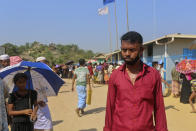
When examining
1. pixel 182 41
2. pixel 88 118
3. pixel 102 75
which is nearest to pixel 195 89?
pixel 88 118

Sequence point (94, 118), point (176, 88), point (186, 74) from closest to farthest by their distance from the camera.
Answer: point (94, 118), point (186, 74), point (176, 88)

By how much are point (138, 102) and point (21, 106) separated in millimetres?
1822

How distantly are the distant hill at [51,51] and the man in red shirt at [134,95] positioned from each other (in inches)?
1194

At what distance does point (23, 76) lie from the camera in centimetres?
300

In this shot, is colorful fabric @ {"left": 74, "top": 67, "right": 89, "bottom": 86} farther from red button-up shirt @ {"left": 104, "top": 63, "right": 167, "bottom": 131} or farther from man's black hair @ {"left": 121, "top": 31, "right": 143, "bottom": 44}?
man's black hair @ {"left": 121, "top": 31, "right": 143, "bottom": 44}

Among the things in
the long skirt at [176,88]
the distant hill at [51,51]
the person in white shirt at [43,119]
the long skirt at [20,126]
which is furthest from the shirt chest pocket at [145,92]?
the distant hill at [51,51]

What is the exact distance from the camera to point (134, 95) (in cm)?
200

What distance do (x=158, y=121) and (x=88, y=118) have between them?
4360mm

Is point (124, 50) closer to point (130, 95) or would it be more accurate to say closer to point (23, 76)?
point (130, 95)

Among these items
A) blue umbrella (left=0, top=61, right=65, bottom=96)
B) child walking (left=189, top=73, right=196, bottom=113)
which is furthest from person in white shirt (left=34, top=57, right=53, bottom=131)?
child walking (left=189, top=73, right=196, bottom=113)

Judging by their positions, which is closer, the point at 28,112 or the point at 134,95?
the point at 134,95

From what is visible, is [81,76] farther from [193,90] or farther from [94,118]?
[193,90]

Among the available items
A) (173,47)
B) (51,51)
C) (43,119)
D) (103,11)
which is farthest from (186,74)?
(51,51)

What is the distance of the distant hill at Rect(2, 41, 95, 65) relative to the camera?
4350 cm
